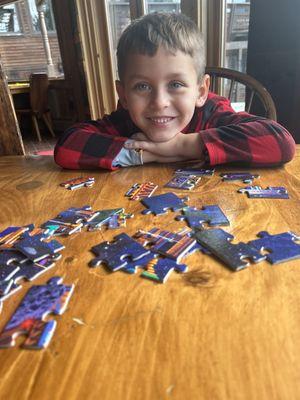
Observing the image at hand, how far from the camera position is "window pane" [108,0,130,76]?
278 cm

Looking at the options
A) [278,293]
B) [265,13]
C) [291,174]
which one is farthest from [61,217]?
[265,13]

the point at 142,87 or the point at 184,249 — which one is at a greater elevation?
the point at 142,87

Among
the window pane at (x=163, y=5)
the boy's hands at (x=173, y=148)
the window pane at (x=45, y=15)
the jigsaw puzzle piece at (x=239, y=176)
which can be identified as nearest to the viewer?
the jigsaw puzzle piece at (x=239, y=176)

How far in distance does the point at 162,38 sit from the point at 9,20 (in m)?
6.28

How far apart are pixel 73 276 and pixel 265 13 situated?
1.62 metres

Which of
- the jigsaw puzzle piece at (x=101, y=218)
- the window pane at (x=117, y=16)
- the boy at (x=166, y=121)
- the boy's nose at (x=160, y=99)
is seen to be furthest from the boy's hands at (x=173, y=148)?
the window pane at (x=117, y=16)

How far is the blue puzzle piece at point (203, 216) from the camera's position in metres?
0.59

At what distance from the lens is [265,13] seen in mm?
1573

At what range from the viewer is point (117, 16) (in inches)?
115

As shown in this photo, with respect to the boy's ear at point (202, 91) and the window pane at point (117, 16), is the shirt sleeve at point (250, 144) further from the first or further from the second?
the window pane at point (117, 16)

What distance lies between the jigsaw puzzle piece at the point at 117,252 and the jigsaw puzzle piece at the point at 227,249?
3.9 inches

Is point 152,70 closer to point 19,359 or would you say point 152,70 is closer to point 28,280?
point 28,280

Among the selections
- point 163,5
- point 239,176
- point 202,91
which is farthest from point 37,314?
point 163,5

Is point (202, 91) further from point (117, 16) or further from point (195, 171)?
point (117, 16)
